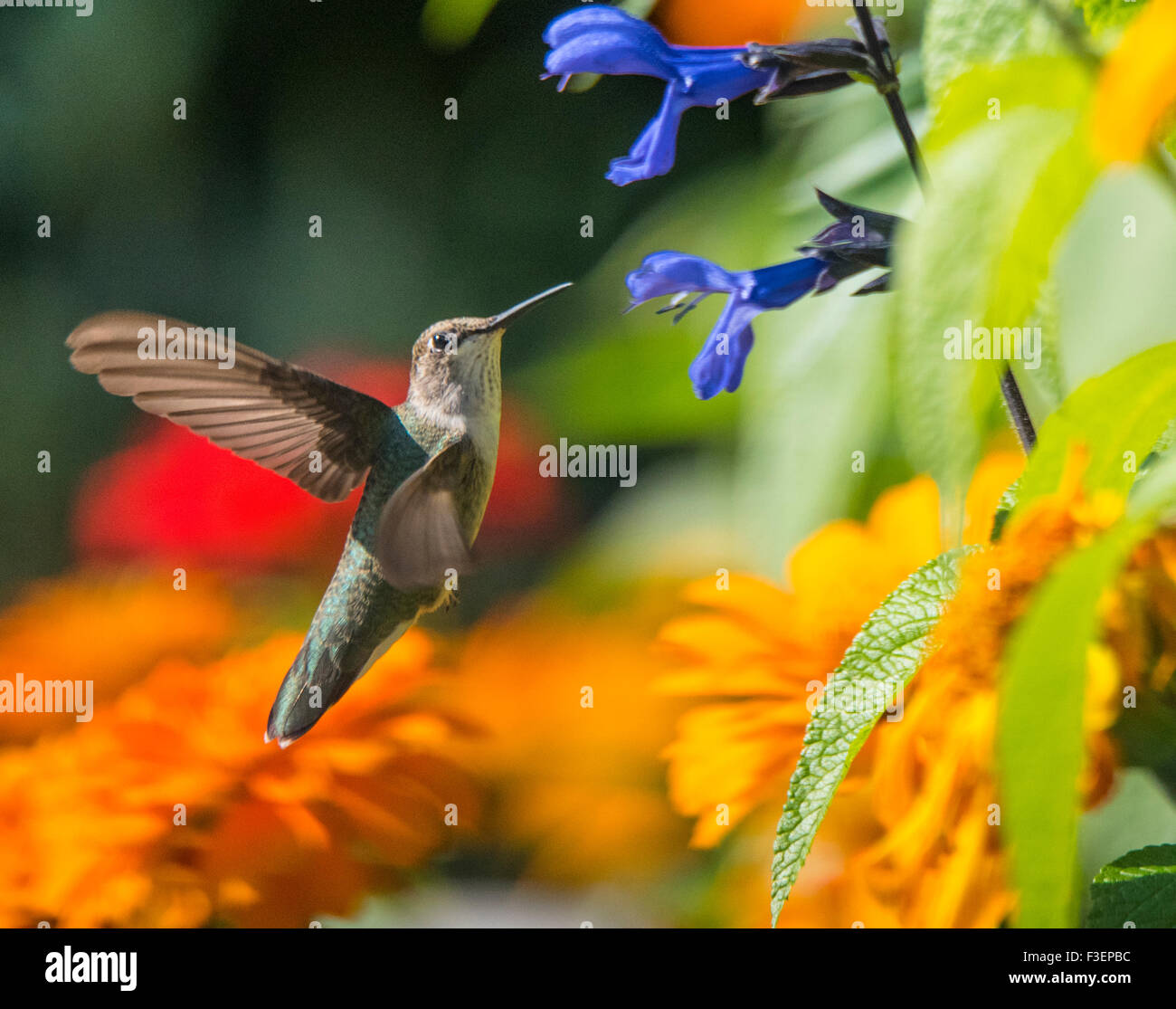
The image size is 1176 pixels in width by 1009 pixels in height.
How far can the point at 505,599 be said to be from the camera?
1.06 m

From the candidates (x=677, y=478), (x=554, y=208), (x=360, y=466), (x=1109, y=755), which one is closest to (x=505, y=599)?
(x=677, y=478)

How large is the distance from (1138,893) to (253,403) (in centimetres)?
47

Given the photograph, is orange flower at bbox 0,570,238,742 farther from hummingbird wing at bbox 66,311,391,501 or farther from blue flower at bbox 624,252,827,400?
blue flower at bbox 624,252,827,400

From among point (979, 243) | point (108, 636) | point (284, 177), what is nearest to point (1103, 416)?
point (979, 243)

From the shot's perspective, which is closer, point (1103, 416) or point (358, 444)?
point (1103, 416)

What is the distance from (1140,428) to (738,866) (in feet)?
1.42

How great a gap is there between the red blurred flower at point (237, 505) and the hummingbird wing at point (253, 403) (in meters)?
0.26

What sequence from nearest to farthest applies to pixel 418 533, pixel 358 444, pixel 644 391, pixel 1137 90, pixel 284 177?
1. pixel 1137 90
2. pixel 418 533
3. pixel 358 444
4. pixel 644 391
5. pixel 284 177

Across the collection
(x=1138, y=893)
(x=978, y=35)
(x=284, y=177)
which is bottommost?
(x=1138, y=893)

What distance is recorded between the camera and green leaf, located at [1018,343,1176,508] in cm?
26

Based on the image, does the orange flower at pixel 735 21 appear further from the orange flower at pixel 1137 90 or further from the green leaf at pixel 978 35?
the orange flower at pixel 1137 90

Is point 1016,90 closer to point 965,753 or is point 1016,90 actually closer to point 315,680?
point 965,753

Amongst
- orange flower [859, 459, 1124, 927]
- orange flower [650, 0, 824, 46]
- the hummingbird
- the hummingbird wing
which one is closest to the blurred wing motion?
the hummingbird

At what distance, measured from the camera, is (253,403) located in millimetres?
619
